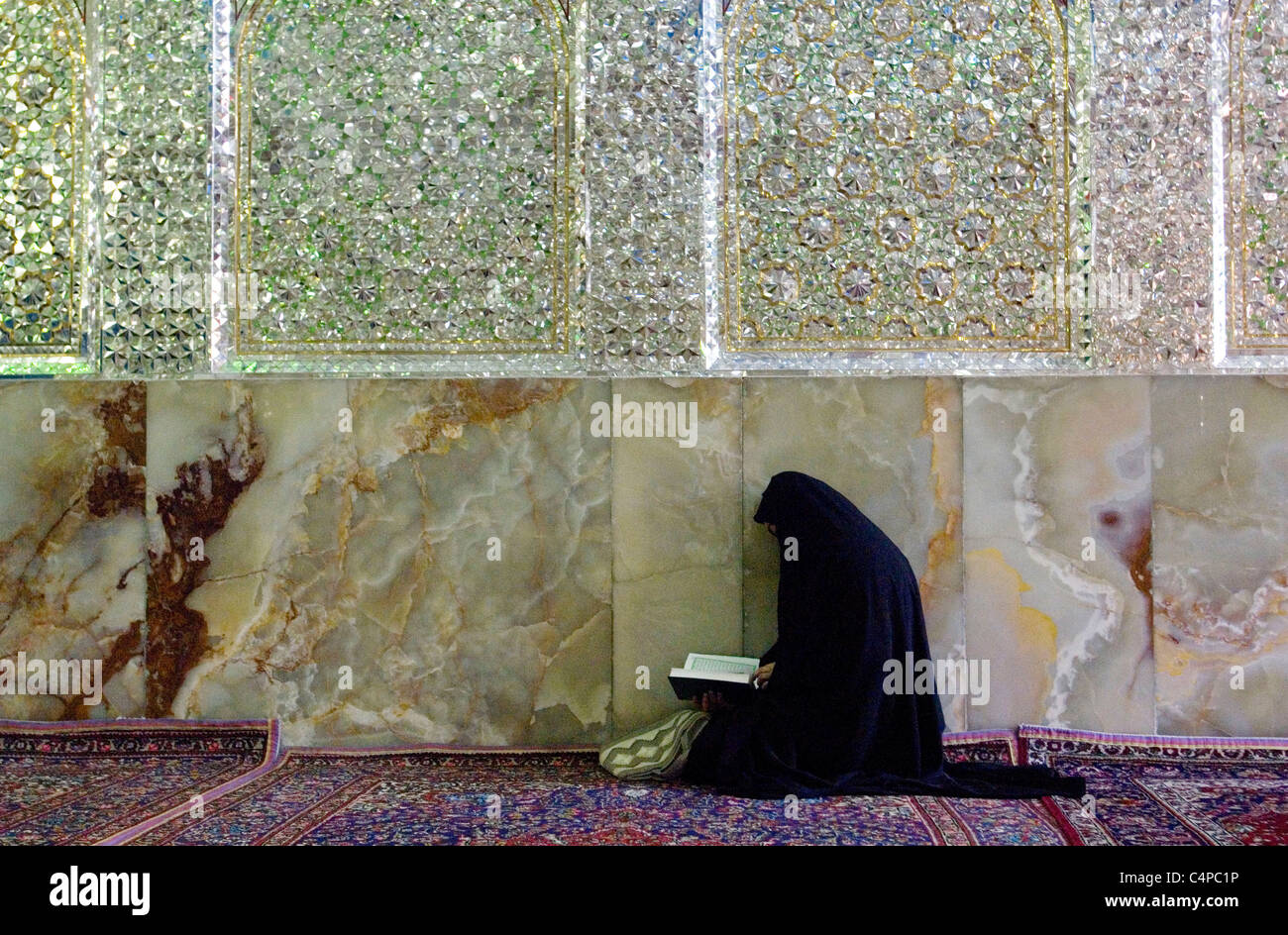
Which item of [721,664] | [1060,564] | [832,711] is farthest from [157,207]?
[1060,564]

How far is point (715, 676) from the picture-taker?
3.17 meters

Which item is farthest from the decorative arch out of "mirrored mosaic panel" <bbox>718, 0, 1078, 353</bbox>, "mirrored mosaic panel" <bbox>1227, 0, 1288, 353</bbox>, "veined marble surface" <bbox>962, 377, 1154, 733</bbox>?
→ "mirrored mosaic panel" <bbox>1227, 0, 1288, 353</bbox>

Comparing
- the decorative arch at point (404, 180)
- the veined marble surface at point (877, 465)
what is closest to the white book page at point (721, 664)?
the veined marble surface at point (877, 465)

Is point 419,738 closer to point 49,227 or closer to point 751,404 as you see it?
point 751,404

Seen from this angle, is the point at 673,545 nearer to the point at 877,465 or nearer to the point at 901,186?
the point at 877,465

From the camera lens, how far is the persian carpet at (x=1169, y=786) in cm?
270

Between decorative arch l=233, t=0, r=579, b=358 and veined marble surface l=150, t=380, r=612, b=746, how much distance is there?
237mm

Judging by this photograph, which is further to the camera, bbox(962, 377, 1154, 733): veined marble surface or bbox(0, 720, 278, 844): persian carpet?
bbox(962, 377, 1154, 733): veined marble surface

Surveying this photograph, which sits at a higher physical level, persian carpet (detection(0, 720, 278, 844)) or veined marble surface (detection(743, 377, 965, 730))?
veined marble surface (detection(743, 377, 965, 730))

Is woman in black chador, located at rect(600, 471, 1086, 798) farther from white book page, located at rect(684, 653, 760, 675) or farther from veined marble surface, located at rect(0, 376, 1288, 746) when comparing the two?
veined marble surface, located at rect(0, 376, 1288, 746)

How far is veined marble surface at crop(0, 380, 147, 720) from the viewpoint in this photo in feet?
11.4

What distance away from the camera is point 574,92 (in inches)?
138

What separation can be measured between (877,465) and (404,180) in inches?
72.8

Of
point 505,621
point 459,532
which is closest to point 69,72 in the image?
point 459,532
